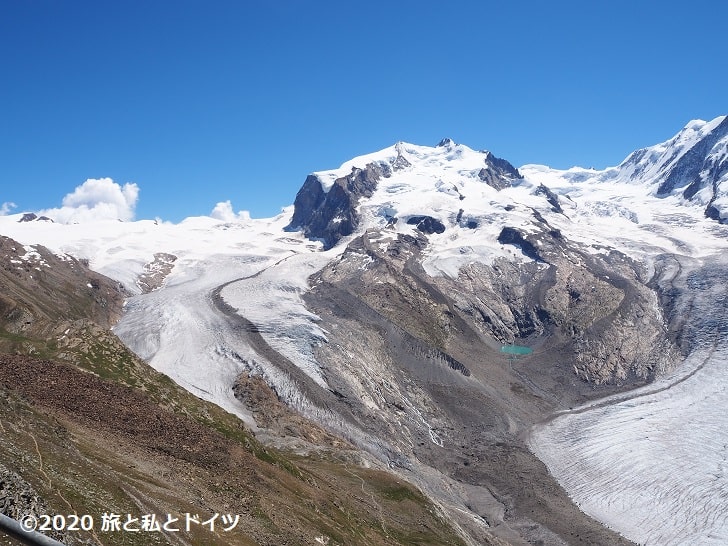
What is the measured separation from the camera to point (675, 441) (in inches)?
4176

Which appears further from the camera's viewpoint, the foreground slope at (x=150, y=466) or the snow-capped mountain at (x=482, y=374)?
the snow-capped mountain at (x=482, y=374)

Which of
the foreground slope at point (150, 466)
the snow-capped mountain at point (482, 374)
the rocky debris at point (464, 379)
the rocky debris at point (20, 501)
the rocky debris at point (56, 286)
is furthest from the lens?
the rocky debris at point (56, 286)

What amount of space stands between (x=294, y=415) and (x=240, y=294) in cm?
7906

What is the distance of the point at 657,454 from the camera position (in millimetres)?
101438

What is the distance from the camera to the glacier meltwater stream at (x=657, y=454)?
271 ft

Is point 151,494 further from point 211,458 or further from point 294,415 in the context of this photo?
point 294,415

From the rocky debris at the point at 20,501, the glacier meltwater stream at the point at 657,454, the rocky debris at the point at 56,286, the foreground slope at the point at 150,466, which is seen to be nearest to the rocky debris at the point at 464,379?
the glacier meltwater stream at the point at 657,454

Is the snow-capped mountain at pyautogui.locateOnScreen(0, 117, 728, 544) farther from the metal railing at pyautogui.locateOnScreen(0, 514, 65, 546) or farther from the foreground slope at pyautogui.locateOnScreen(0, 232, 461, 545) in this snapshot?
the metal railing at pyautogui.locateOnScreen(0, 514, 65, 546)

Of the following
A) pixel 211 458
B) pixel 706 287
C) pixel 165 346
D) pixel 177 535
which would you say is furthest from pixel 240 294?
pixel 706 287

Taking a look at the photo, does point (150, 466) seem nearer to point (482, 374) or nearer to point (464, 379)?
point (464, 379)

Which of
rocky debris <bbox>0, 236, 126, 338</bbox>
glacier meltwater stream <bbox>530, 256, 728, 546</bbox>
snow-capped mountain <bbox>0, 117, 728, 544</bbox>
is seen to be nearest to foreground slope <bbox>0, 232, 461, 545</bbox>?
snow-capped mountain <bbox>0, 117, 728, 544</bbox>

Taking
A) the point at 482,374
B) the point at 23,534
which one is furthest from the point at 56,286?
the point at 23,534

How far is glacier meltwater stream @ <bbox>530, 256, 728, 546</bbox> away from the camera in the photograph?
82.6m

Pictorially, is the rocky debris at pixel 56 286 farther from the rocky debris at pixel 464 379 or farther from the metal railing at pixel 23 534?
the metal railing at pixel 23 534
